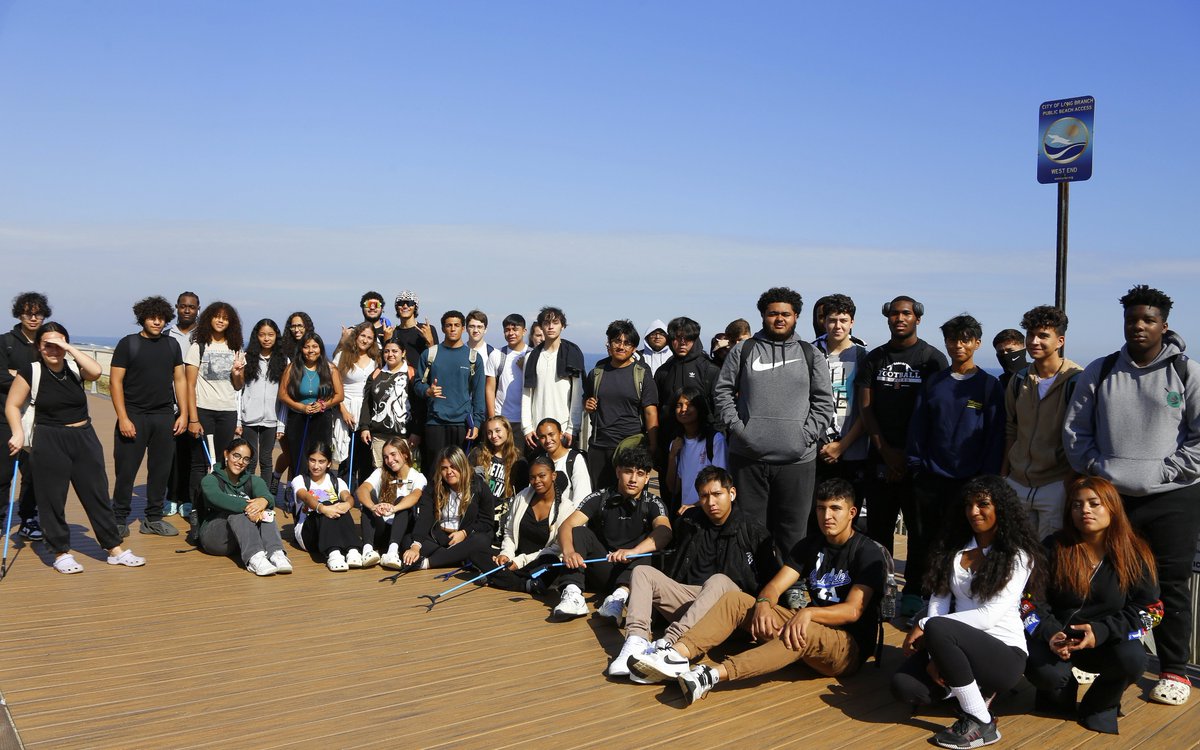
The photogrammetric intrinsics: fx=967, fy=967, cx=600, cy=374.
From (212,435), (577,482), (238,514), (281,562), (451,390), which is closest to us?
(577,482)

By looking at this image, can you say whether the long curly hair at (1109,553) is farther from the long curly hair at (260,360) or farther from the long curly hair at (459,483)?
the long curly hair at (260,360)

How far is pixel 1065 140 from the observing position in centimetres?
662

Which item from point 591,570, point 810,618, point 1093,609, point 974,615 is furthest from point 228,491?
point 1093,609

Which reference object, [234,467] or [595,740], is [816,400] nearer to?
[595,740]

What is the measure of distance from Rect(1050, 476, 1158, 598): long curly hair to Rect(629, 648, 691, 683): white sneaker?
1.57m

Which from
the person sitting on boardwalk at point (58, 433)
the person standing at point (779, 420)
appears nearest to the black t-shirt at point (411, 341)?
the person sitting on boardwalk at point (58, 433)


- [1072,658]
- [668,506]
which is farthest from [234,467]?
[1072,658]

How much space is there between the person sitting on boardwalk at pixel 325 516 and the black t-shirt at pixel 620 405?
5.92 ft

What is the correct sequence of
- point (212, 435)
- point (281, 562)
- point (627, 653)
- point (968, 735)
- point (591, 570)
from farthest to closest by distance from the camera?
point (212, 435)
point (281, 562)
point (591, 570)
point (627, 653)
point (968, 735)

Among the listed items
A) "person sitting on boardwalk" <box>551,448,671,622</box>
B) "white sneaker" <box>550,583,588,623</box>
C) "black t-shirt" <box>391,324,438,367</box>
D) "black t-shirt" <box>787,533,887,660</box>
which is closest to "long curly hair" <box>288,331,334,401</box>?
"black t-shirt" <box>391,324,438,367</box>

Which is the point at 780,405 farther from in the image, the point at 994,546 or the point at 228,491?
the point at 228,491

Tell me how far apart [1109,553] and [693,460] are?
265 centimetres

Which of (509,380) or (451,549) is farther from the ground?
(509,380)

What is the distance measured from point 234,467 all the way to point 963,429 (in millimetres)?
4699
